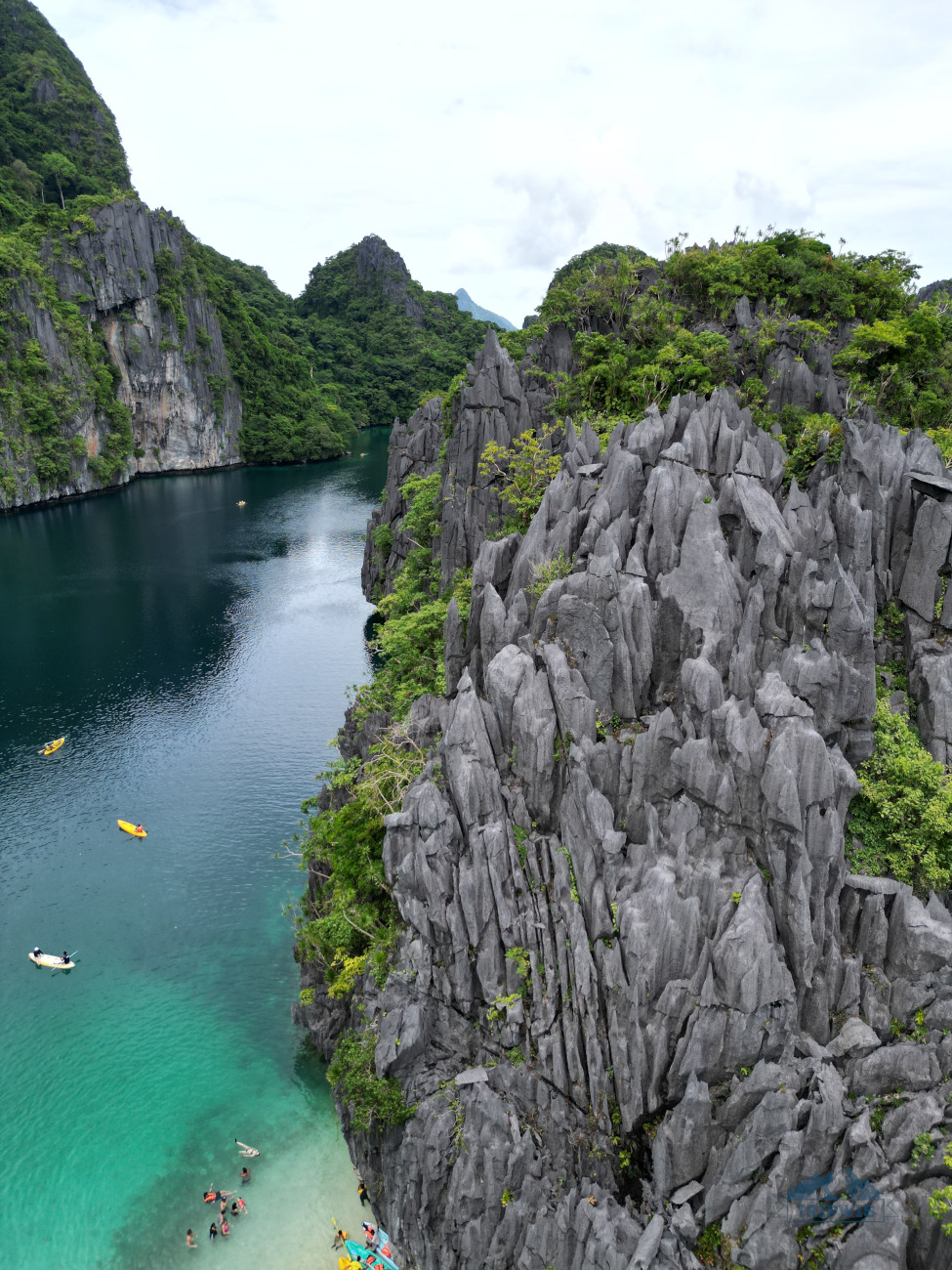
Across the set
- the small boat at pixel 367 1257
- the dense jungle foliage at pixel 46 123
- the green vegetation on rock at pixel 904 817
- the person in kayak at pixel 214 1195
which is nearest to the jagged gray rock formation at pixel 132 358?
the dense jungle foliage at pixel 46 123

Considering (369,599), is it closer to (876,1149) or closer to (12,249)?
(876,1149)

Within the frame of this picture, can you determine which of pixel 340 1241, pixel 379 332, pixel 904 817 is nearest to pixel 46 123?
pixel 379 332

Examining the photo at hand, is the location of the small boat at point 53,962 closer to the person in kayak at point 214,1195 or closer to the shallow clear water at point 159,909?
the shallow clear water at point 159,909

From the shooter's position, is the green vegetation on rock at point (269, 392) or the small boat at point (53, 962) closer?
the small boat at point (53, 962)

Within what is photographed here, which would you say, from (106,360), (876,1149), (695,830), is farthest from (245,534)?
(876,1149)

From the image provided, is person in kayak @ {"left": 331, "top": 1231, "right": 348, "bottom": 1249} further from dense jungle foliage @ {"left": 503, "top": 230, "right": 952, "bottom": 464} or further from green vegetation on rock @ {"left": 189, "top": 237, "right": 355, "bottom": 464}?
green vegetation on rock @ {"left": 189, "top": 237, "right": 355, "bottom": 464}

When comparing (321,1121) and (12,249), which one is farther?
(12,249)
